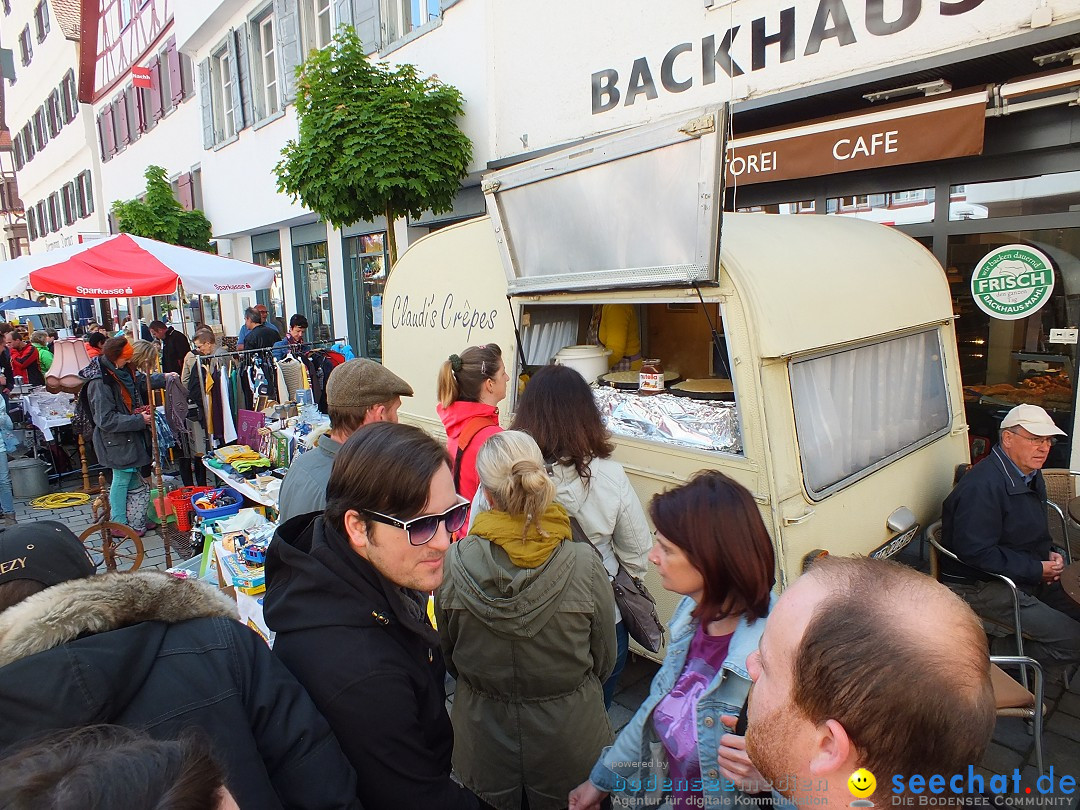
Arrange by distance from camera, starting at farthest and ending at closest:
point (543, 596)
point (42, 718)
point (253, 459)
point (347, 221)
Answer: point (347, 221), point (253, 459), point (543, 596), point (42, 718)

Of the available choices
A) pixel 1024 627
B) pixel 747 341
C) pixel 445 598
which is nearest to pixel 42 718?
pixel 445 598

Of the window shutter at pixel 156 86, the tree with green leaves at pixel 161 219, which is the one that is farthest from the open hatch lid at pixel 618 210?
the window shutter at pixel 156 86

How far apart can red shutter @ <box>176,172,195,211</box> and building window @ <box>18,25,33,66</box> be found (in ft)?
63.6

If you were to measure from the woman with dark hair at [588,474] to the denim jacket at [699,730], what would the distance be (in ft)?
1.88

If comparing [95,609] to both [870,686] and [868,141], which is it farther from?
[868,141]

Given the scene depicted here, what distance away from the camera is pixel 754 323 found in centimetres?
272

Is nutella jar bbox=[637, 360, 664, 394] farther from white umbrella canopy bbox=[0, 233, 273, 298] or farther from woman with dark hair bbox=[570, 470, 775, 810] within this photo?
white umbrella canopy bbox=[0, 233, 273, 298]

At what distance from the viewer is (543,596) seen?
181 centimetres

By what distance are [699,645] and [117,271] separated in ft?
22.9

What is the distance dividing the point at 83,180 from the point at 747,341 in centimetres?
2921

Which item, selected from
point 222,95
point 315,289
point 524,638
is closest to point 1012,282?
point 524,638

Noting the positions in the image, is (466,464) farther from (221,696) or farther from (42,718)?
(42,718)

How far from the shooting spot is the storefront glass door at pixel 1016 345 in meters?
4.71

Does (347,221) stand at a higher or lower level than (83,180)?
lower
